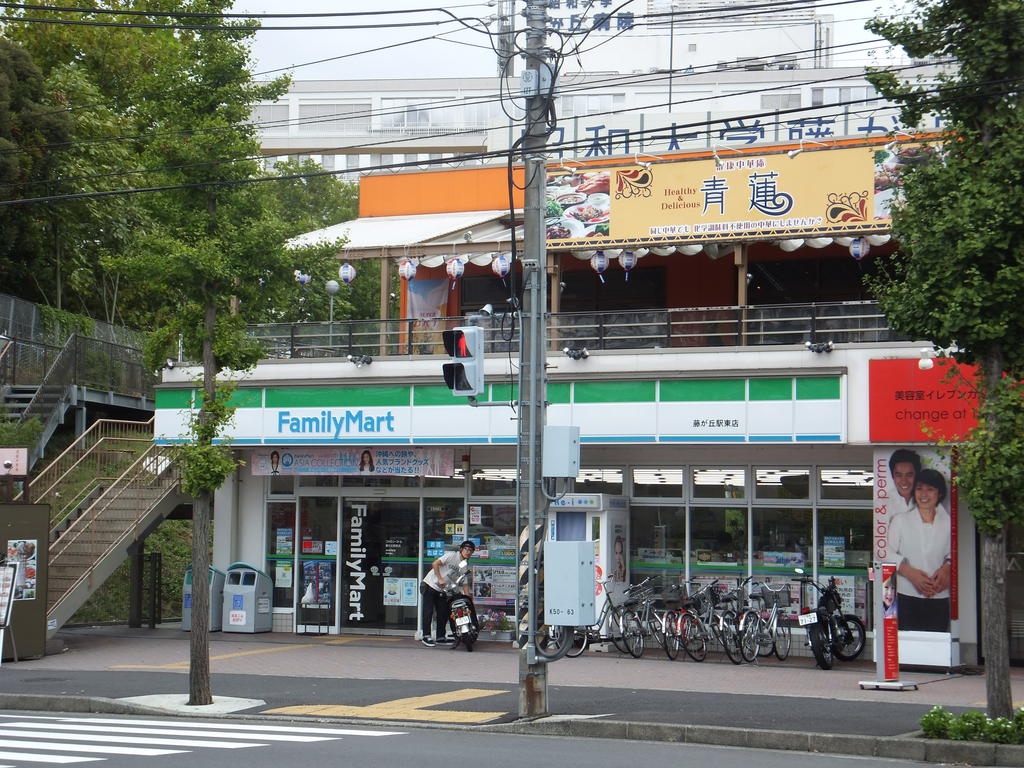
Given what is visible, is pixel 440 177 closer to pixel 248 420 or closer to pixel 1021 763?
pixel 248 420

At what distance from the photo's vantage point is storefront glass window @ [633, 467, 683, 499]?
21.9 m

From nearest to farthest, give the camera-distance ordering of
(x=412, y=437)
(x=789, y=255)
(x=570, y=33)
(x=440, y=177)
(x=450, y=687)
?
(x=570, y=33) < (x=450, y=687) < (x=412, y=437) < (x=789, y=255) < (x=440, y=177)

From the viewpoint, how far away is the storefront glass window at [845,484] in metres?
20.7

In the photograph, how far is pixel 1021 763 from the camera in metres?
11.2

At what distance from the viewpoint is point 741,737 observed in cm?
1254

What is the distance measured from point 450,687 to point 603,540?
5081 mm

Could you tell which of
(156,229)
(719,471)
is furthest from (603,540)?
(156,229)

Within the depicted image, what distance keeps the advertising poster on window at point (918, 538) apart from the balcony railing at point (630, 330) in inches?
82.2

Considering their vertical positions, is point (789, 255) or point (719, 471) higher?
point (789, 255)

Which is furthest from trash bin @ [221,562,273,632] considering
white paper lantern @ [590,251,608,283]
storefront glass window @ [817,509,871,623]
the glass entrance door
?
storefront glass window @ [817,509,871,623]

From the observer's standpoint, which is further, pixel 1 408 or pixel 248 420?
pixel 1 408

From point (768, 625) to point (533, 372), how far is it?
8.18m

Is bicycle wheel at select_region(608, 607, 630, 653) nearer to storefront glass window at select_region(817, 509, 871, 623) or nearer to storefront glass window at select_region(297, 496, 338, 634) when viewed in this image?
storefront glass window at select_region(817, 509, 871, 623)

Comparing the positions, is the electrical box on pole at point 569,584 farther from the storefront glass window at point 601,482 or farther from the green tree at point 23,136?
the green tree at point 23,136
